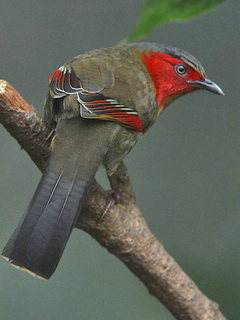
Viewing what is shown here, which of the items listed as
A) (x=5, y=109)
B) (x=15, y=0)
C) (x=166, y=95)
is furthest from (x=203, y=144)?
(x=5, y=109)

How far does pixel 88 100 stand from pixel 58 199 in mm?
378

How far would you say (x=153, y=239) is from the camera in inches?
109

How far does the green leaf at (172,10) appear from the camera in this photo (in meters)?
1.30

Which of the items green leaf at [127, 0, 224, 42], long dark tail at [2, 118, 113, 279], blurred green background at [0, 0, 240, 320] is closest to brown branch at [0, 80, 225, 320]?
long dark tail at [2, 118, 113, 279]

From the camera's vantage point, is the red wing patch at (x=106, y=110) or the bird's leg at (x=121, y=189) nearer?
the red wing patch at (x=106, y=110)

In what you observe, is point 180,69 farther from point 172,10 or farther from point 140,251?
point 172,10

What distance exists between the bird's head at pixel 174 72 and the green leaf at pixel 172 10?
4.31 ft

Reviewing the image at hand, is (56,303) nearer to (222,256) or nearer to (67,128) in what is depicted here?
(222,256)

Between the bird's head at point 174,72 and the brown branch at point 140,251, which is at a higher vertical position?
the bird's head at point 174,72

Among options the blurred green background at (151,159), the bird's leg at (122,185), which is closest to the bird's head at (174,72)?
the bird's leg at (122,185)

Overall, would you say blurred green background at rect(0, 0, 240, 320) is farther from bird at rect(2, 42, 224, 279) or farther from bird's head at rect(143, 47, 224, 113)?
bird at rect(2, 42, 224, 279)

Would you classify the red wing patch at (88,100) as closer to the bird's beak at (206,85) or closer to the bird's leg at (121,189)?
the bird's leg at (121,189)

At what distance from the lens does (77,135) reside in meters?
2.29

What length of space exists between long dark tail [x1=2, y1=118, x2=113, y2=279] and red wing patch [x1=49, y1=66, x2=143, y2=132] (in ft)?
0.26
